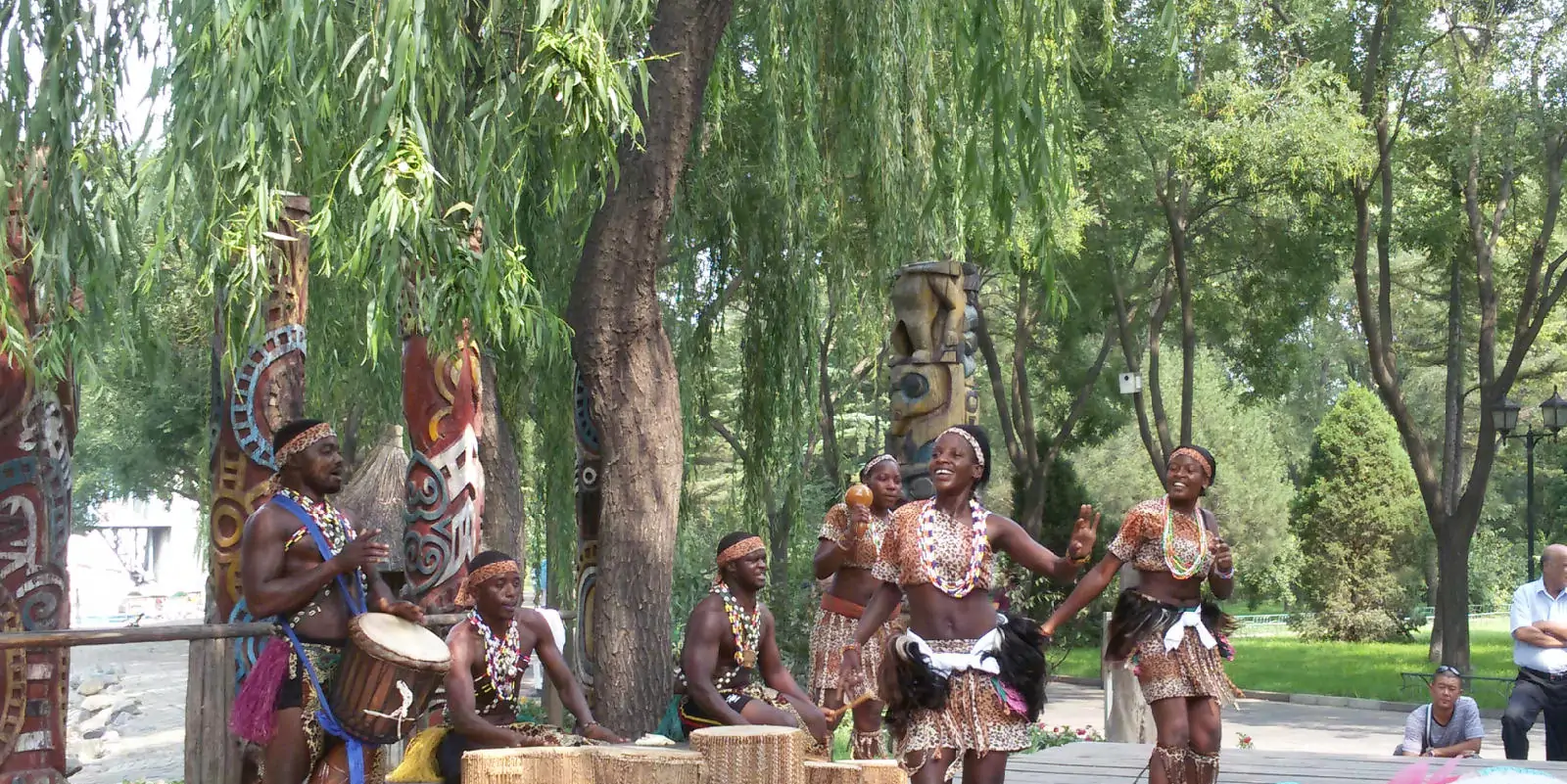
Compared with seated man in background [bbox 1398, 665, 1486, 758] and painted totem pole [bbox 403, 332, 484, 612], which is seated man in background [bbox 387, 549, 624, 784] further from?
seated man in background [bbox 1398, 665, 1486, 758]

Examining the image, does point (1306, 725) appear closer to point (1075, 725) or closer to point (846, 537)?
point (1075, 725)

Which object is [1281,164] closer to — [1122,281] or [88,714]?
[1122,281]

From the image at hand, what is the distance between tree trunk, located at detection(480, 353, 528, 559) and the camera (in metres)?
12.8

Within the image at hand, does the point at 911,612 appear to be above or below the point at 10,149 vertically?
below

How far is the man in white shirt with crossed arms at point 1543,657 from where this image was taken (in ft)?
32.3

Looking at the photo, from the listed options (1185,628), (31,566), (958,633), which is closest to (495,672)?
(958,633)

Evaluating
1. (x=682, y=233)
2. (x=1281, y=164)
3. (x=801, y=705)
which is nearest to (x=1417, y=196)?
(x=1281, y=164)

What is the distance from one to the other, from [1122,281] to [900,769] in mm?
18270

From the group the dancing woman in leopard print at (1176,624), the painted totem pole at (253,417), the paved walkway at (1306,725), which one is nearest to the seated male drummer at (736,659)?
the dancing woman in leopard print at (1176,624)

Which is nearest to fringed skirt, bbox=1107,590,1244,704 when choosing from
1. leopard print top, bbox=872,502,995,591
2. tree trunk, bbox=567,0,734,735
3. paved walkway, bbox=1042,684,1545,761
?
leopard print top, bbox=872,502,995,591

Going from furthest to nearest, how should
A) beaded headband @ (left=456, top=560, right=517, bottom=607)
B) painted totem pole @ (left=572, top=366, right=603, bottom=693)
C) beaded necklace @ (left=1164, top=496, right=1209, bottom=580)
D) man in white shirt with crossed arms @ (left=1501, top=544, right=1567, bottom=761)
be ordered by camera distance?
man in white shirt with crossed arms @ (left=1501, top=544, right=1567, bottom=761) → painted totem pole @ (left=572, top=366, right=603, bottom=693) → beaded necklace @ (left=1164, top=496, right=1209, bottom=580) → beaded headband @ (left=456, top=560, right=517, bottom=607)

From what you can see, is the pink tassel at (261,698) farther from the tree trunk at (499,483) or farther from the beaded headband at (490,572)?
the tree trunk at (499,483)

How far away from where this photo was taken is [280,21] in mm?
6027

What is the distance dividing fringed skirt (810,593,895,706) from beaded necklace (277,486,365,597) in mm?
3273
